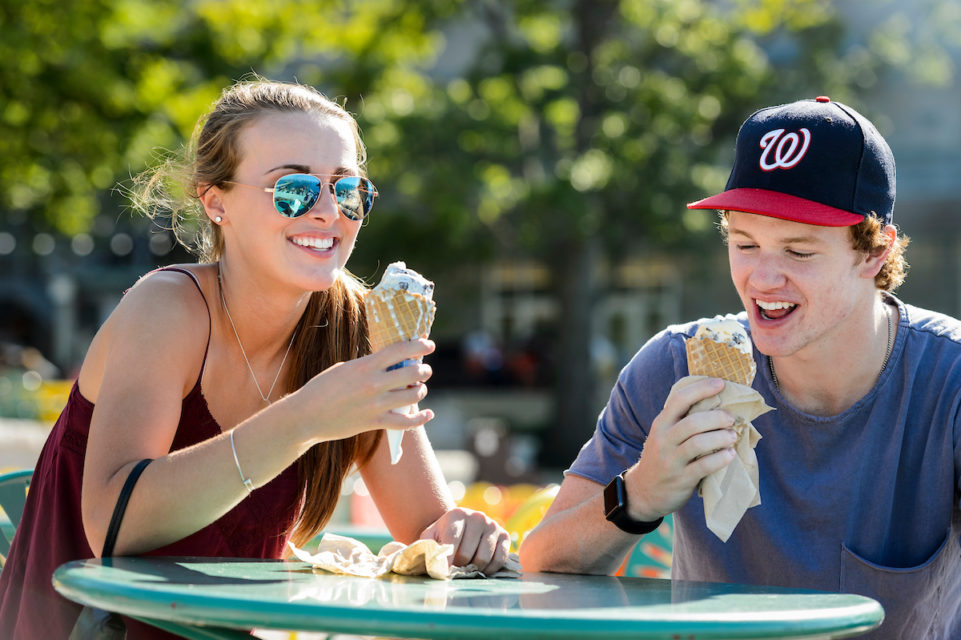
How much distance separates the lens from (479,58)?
48.8ft

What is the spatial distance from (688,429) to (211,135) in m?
1.33

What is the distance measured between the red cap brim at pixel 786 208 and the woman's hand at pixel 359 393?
2.68ft

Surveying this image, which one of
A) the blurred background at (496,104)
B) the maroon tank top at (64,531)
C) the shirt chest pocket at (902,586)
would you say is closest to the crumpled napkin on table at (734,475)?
the shirt chest pocket at (902,586)

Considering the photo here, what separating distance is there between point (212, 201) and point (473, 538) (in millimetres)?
1011

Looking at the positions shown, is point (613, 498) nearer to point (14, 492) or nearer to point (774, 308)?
point (774, 308)

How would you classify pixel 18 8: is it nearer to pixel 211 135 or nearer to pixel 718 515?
pixel 211 135

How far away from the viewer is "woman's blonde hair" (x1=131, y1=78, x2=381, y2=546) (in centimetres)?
248

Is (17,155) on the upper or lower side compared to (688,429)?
upper

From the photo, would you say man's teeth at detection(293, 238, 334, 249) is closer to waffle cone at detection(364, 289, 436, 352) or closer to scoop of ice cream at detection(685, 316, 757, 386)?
waffle cone at detection(364, 289, 436, 352)

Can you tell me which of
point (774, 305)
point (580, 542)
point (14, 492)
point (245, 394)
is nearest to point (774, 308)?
point (774, 305)

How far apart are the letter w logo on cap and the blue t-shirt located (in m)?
0.48

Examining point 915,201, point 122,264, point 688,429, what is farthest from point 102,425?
point 122,264

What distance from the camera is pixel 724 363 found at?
2234 millimetres

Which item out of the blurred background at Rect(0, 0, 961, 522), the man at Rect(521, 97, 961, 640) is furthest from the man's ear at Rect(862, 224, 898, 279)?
the blurred background at Rect(0, 0, 961, 522)
